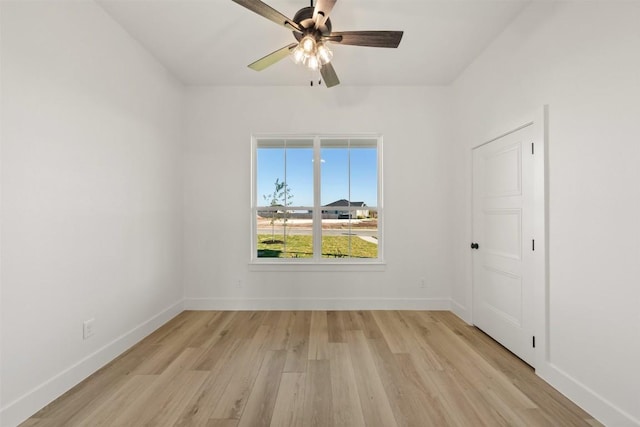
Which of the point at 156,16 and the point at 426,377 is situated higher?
the point at 156,16

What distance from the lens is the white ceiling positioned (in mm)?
2227

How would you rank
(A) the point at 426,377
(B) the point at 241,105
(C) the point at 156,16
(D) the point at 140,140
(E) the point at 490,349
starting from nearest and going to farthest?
(A) the point at 426,377, (C) the point at 156,16, (E) the point at 490,349, (D) the point at 140,140, (B) the point at 241,105

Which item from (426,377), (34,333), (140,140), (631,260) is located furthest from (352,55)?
(34,333)

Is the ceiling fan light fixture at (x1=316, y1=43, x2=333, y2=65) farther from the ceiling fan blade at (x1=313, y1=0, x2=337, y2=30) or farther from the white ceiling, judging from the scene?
the white ceiling

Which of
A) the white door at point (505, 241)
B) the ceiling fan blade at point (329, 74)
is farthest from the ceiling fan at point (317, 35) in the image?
the white door at point (505, 241)

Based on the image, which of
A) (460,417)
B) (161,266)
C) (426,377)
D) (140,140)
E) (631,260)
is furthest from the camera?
(161,266)

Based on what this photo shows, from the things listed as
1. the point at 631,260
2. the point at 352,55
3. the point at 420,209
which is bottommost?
the point at 631,260

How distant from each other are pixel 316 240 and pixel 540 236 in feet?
7.79

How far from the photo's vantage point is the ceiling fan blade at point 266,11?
1617mm

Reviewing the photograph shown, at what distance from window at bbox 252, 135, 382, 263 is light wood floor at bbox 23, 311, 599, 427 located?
1112 mm

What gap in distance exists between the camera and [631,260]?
1.50 m

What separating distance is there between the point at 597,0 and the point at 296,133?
9.23 feet

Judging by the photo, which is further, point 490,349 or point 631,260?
point 490,349

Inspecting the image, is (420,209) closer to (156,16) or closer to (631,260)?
(631,260)
